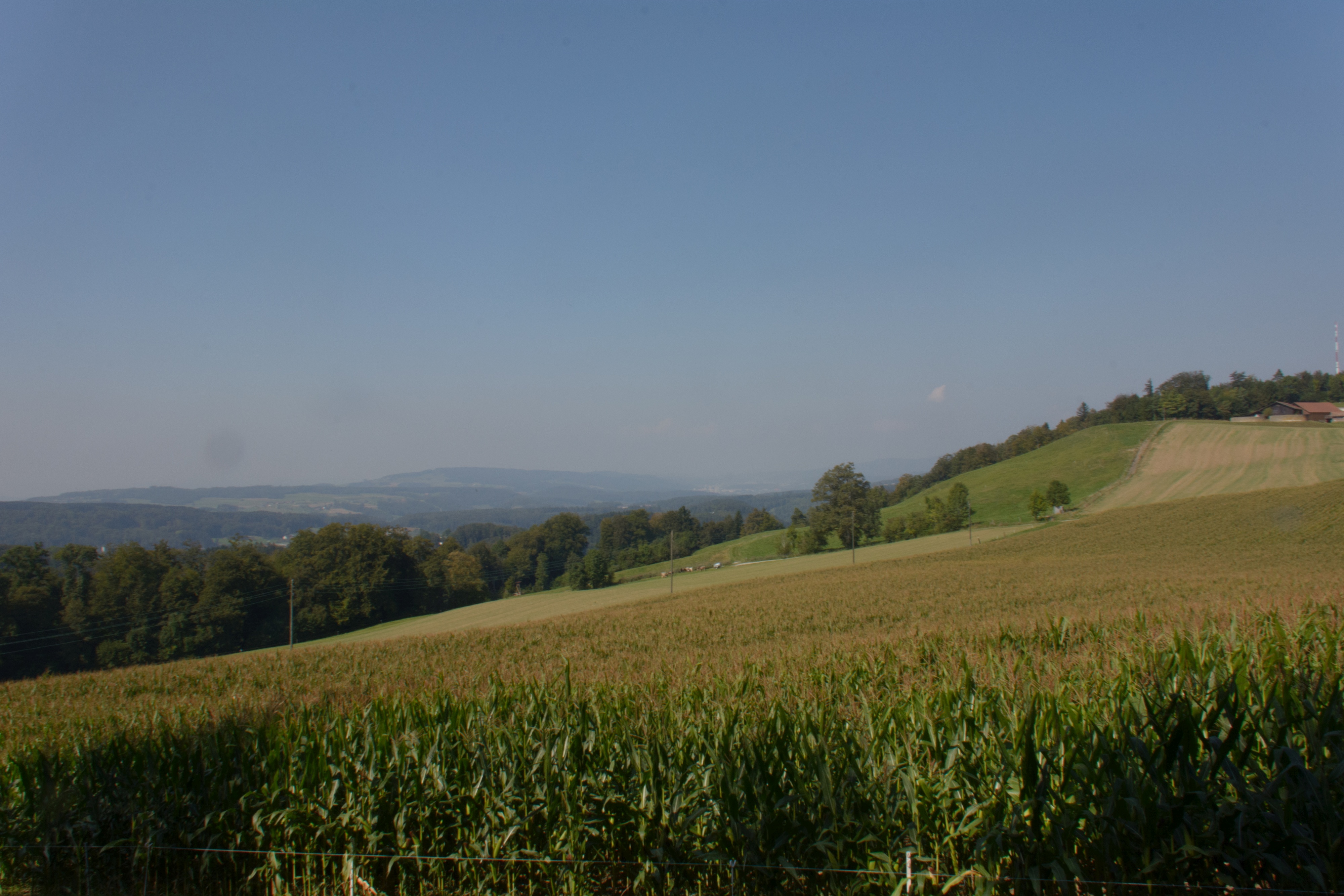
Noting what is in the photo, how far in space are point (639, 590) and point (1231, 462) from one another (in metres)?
66.1

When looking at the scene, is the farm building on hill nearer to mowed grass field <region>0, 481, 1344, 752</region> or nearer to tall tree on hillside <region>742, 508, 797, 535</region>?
tall tree on hillside <region>742, 508, 797, 535</region>

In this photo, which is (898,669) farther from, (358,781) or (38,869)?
(38,869)

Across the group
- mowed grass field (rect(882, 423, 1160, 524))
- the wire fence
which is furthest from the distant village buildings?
the wire fence

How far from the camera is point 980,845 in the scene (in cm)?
374

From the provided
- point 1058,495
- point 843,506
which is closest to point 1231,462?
point 1058,495

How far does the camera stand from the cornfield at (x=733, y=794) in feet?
12.2

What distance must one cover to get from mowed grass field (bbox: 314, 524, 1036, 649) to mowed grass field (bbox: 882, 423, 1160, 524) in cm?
1379

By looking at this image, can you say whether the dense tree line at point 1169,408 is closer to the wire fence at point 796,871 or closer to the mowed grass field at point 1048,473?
the mowed grass field at point 1048,473

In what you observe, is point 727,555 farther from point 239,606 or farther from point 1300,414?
point 1300,414

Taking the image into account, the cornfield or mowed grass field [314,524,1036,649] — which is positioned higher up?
the cornfield

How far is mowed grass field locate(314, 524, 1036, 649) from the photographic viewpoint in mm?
42219

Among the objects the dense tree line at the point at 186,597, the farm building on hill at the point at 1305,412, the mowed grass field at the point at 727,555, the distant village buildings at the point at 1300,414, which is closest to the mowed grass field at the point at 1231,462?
the distant village buildings at the point at 1300,414

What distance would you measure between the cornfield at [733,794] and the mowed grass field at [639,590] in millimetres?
29617

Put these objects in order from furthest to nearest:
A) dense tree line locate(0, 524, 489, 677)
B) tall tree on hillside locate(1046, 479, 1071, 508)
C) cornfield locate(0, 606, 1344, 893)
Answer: tall tree on hillside locate(1046, 479, 1071, 508) < dense tree line locate(0, 524, 489, 677) < cornfield locate(0, 606, 1344, 893)
